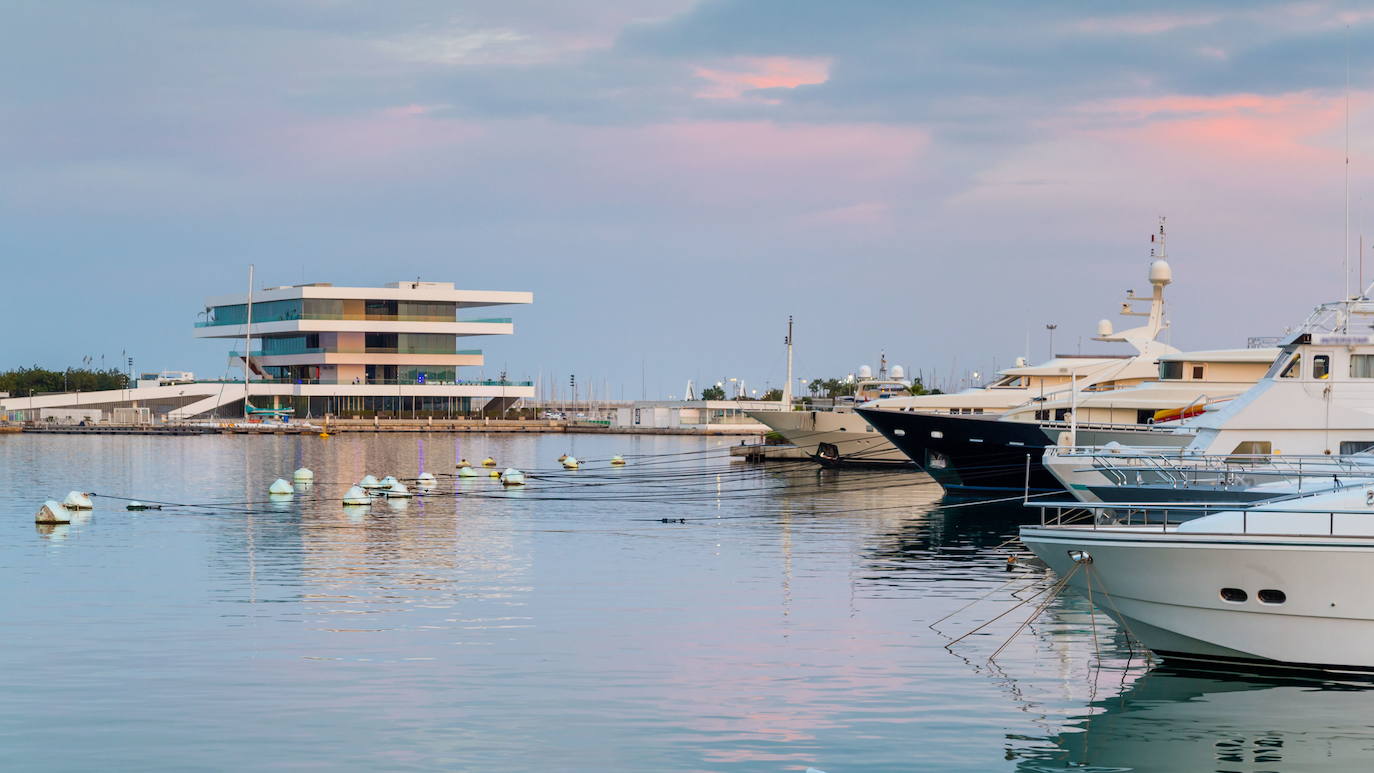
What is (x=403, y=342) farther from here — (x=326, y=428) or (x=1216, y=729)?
(x=1216, y=729)

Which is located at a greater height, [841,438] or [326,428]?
[841,438]

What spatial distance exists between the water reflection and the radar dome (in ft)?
170

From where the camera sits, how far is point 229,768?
640 inches

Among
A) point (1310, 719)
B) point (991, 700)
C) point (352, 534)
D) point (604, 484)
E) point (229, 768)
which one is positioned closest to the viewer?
point (229, 768)

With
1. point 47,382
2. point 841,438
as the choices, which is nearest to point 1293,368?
point 841,438

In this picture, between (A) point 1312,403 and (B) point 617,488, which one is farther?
(B) point 617,488

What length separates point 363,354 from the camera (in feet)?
505

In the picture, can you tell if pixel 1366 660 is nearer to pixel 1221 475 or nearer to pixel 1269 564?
pixel 1269 564

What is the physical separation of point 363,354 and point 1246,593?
461 ft

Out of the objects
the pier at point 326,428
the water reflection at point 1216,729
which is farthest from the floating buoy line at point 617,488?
the pier at point 326,428

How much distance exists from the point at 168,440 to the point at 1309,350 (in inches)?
4294

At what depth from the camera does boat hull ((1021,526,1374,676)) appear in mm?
19156

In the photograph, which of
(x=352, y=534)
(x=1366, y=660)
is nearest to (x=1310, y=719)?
(x=1366, y=660)

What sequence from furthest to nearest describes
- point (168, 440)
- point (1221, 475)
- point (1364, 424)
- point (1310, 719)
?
A: point (168, 440) < point (1364, 424) < point (1221, 475) < point (1310, 719)
